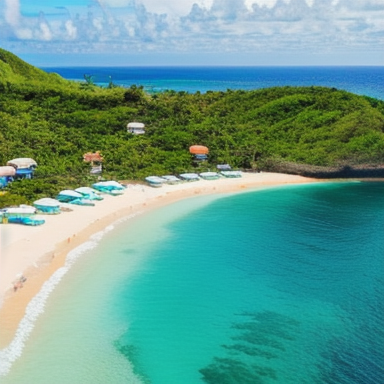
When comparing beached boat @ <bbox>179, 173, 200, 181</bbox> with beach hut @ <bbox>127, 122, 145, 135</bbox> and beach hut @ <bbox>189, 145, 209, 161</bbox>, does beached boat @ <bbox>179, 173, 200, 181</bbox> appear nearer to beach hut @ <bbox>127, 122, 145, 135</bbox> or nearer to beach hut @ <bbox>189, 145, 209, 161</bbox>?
beach hut @ <bbox>189, 145, 209, 161</bbox>

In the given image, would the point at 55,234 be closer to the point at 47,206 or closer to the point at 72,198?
the point at 47,206

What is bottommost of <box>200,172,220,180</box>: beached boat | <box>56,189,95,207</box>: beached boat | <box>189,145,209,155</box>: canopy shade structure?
<box>200,172,220,180</box>: beached boat

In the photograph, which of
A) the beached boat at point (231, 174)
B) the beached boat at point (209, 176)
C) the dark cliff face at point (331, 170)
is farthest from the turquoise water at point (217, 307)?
the dark cliff face at point (331, 170)

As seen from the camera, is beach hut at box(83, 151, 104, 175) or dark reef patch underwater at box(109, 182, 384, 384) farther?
beach hut at box(83, 151, 104, 175)

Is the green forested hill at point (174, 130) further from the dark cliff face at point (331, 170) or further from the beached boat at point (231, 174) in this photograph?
the beached boat at point (231, 174)

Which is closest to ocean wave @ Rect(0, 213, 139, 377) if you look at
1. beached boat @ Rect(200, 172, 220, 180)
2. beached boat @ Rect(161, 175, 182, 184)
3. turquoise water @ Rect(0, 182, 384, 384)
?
turquoise water @ Rect(0, 182, 384, 384)

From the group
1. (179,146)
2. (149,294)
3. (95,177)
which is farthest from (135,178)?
(149,294)
